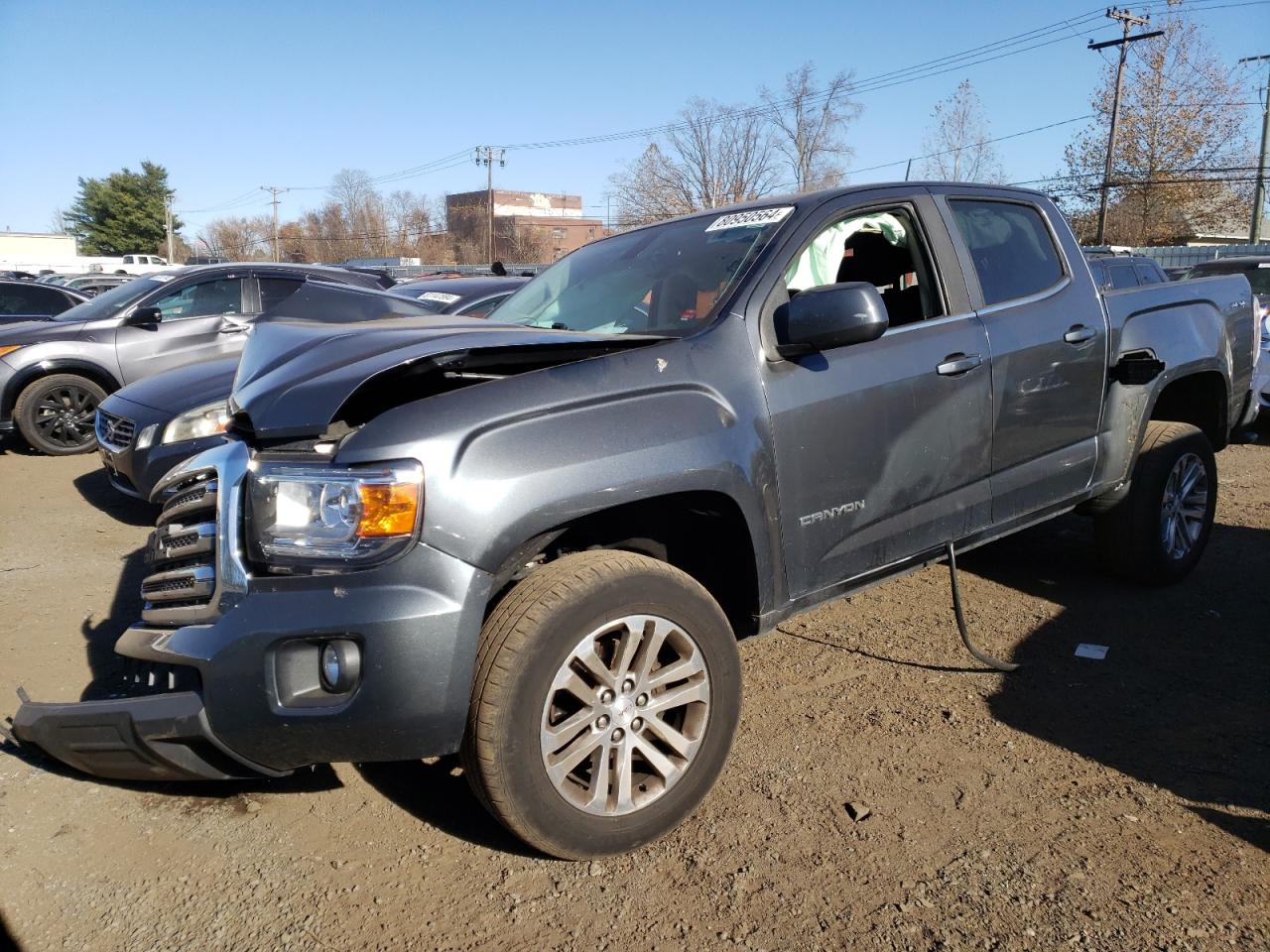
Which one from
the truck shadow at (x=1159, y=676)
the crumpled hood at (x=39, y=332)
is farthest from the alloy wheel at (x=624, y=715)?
the crumpled hood at (x=39, y=332)

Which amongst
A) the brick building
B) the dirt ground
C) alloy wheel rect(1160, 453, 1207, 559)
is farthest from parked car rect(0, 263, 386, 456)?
the brick building

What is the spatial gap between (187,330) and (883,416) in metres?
8.06

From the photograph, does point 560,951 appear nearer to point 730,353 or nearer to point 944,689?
point 730,353

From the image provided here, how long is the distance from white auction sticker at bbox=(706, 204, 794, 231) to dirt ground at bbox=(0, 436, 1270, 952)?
5.94 ft

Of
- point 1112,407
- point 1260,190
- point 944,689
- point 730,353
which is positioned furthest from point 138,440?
point 1260,190

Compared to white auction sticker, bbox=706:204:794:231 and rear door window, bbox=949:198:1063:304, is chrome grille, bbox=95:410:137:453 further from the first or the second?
rear door window, bbox=949:198:1063:304

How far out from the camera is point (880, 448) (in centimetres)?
331

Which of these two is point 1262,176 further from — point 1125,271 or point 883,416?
point 883,416

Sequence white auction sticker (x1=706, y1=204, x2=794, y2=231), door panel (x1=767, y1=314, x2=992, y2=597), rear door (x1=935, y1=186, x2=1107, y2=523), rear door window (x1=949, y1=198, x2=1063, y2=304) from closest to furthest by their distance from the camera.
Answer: door panel (x1=767, y1=314, x2=992, y2=597) → white auction sticker (x1=706, y1=204, x2=794, y2=231) → rear door (x1=935, y1=186, x2=1107, y2=523) → rear door window (x1=949, y1=198, x2=1063, y2=304)

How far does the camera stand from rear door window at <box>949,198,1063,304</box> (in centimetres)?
395

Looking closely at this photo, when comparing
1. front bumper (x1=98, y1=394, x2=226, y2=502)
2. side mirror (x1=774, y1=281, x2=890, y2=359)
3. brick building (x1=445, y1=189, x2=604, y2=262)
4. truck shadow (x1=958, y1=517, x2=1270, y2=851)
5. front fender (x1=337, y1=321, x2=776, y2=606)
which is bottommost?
truck shadow (x1=958, y1=517, x2=1270, y2=851)

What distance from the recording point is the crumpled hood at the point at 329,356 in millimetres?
2500

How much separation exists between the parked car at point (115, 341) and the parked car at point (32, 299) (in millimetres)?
3072

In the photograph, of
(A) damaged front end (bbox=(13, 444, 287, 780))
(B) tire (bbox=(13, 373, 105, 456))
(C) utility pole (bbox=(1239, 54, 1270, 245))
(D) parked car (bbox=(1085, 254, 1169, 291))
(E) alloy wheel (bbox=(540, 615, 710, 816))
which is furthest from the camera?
(C) utility pole (bbox=(1239, 54, 1270, 245))
